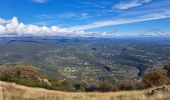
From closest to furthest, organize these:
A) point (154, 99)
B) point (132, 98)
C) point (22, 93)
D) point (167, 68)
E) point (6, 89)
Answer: point (154, 99) → point (132, 98) → point (22, 93) → point (6, 89) → point (167, 68)

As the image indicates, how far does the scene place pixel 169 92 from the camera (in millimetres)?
13570

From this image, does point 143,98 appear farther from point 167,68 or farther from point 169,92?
point 167,68


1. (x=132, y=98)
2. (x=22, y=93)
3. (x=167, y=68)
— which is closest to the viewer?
(x=132, y=98)

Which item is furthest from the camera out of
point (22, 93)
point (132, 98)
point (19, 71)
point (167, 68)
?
point (167, 68)

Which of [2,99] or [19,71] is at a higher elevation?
[2,99]

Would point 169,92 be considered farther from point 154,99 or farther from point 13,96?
point 13,96

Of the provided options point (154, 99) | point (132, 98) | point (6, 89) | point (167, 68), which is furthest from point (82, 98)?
point (167, 68)

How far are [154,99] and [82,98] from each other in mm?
2963

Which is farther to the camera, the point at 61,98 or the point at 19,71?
the point at 19,71

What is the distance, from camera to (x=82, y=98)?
13688 millimetres

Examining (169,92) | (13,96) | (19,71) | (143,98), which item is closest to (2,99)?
(13,96)

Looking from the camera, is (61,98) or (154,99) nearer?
(154,99)

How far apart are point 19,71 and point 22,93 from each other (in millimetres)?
31003

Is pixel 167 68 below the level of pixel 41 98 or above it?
below
